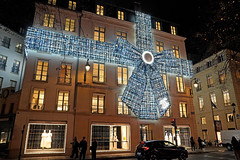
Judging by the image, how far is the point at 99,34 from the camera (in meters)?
21.4

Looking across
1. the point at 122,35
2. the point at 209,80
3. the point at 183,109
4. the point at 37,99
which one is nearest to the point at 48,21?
the point at 37,99

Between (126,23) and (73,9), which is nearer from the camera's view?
(73,9)

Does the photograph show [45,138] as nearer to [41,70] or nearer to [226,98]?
[41,70]

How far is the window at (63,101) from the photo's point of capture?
17828 mm

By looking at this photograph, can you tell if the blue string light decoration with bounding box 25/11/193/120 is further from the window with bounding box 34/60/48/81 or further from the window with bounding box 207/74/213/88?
the window with bounding box 207/74/213/88

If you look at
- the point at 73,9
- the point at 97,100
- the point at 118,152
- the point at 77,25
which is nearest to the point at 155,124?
the point at 118,152

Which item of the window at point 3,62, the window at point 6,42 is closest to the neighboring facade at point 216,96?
the window at point 3,62

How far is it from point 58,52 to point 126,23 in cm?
977

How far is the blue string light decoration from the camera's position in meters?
18.1

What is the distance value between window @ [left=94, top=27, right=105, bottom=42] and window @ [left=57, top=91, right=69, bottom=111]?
24.5 feet

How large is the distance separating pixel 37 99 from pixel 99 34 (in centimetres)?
1022

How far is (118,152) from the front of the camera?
18312 millimetres

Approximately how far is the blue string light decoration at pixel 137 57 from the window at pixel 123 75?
82cm

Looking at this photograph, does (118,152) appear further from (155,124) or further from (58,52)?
(58,52)
